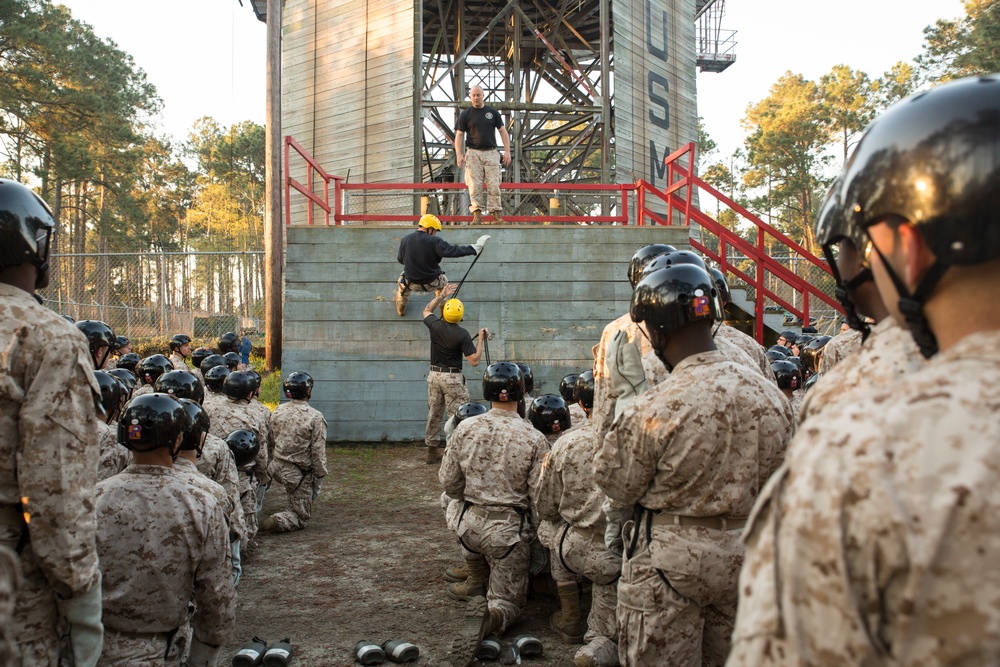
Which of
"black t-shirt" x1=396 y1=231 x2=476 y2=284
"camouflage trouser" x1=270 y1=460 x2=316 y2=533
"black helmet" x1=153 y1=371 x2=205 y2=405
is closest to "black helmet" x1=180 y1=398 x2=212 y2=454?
"black helmet" x1=153 y1=371 x2=205 y2=405

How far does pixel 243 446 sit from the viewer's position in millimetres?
6711

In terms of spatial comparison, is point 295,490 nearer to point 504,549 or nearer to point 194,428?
point 504,549

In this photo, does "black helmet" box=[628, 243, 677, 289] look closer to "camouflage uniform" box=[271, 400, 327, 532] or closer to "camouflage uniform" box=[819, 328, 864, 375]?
"camouflage uniform" box=[819, 328, 864, 375]

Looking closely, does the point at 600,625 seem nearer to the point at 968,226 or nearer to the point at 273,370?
the point at 968,226

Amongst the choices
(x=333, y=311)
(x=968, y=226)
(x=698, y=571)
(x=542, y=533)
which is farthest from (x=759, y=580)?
(x=333, y=311)

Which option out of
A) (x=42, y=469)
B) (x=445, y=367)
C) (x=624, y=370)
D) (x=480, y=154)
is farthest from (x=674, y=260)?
(x=480, y=154)

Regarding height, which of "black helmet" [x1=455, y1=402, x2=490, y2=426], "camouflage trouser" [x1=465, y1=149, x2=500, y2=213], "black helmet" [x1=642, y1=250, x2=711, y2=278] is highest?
"camouflage trouser" [x1=465, y1=149, x2=500, y2=213]

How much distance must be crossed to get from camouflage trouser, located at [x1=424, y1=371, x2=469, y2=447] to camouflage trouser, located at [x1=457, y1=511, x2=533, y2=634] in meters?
5.19

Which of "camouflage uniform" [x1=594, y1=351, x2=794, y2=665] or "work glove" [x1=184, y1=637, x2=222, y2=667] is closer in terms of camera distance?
"camouflage uniform" [x1=594, y1=351, x2=794, y2=665]

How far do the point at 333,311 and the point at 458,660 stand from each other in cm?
828

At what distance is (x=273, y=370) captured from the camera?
16.4 m

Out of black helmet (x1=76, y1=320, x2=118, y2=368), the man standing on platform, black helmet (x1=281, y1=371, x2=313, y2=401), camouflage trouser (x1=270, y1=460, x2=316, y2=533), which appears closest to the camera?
black helmet (x1=76, y1=320, x2=118, y2=368)

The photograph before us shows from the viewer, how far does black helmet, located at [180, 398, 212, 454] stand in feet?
14.7

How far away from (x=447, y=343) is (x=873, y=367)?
363 inches
